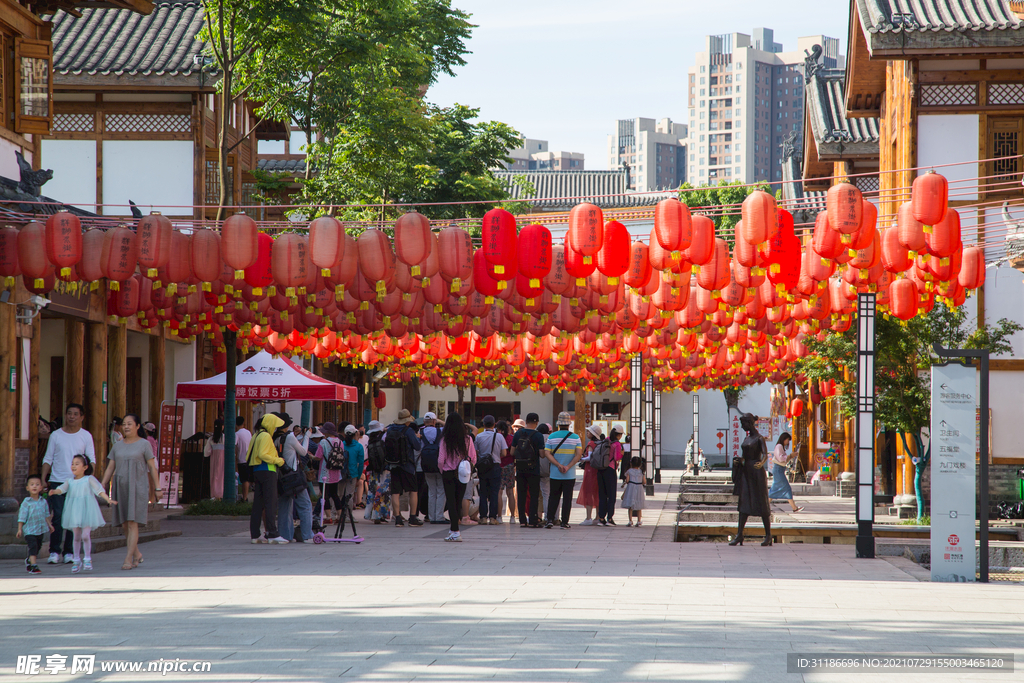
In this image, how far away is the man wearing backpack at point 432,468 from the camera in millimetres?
16891

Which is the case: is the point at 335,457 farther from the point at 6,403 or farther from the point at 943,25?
the point at 943,25

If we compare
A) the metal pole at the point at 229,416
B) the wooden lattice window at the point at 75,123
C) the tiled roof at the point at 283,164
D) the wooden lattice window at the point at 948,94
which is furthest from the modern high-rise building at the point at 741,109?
the metal pole at the point at 229,416

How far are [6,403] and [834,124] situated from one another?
21718mm

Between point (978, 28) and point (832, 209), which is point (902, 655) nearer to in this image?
point (832, 209)

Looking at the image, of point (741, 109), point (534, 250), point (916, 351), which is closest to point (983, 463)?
point (534, 250)

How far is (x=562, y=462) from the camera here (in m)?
16.7

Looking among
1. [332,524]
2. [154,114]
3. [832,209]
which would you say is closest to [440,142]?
[154,114]

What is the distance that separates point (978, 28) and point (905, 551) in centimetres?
885

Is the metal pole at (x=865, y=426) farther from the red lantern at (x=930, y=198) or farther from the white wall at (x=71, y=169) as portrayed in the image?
the white wall at (x=71, y=169)

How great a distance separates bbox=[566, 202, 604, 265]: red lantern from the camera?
12.0m

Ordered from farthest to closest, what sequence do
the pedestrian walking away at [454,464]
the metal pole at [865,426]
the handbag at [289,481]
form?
the pedestrian walking away at [454,464], the handbag at [289,481], the metal pole at [865,426]

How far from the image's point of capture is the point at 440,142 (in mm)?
30484

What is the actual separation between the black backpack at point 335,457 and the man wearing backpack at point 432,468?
62.7 inches

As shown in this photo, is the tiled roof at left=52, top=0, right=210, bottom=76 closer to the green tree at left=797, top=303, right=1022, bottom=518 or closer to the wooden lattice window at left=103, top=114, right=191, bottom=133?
the wooden lattice window at left=103, top=114, right=191, bottom=133
